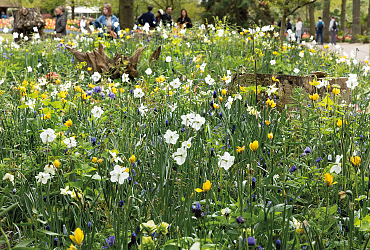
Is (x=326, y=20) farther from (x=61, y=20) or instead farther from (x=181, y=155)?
(x=181, y=155)

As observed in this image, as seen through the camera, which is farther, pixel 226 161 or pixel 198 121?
pixel 198 121

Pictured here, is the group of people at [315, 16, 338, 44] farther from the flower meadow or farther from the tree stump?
the flower meadow

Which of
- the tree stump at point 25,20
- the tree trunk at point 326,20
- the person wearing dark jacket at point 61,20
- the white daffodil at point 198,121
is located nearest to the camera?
the white daffodil at point 198,121

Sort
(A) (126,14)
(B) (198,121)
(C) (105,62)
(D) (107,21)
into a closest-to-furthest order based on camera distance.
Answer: (B) (198,121) → (C) (105,62) → (D) (107,21) → (A) (126,14)

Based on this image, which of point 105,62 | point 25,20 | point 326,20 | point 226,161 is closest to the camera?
point 226,161

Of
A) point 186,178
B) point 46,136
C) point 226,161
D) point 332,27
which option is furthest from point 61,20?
point 332,27

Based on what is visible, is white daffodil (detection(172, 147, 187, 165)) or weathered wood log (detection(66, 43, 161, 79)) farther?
weathered wood log (detection(66, 43, 161, 79))

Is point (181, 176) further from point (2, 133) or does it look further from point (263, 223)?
point (2, 133)

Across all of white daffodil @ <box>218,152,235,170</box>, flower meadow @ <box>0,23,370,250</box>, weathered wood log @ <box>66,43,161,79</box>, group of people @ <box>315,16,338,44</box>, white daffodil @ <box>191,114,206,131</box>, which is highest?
group of people @ <box>315,16,338,44</box>

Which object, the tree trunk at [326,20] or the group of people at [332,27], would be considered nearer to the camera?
the group of people at [332,27]

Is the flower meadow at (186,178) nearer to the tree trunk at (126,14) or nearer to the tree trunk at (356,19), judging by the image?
the tree trunk at (126,14)

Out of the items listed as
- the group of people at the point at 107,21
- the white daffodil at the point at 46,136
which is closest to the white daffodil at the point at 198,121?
the white daffodil at the point at 46,136

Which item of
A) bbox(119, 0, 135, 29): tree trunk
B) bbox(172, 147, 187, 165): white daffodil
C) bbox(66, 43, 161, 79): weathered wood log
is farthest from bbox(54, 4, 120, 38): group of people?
bbox(172, 147, 187, 165): white daffodil

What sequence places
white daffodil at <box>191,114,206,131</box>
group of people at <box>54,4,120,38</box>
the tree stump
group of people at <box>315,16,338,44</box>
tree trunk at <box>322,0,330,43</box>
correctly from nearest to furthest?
white daffodil at <box>191,114,206,131</box>, group of people at <box>54,4,120,38</box>, the tree stump, group of people at <box>315,16,338,44</box>, tree trunk at <box>322,0,330,43</box>
